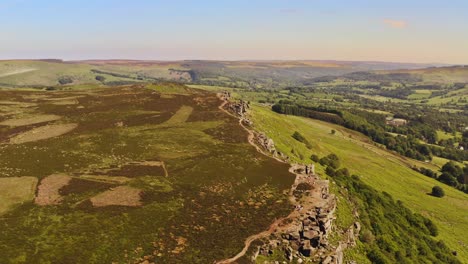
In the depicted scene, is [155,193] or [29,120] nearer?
[155,193]

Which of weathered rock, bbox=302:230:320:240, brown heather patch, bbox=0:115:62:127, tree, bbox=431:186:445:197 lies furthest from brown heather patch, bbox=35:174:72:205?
tree, bbox=431:186:445:197

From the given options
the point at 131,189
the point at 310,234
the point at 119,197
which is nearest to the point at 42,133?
the point at 131,189

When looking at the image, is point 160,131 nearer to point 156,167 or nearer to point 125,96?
point 156,167

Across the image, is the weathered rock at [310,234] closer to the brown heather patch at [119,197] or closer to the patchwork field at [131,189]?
the patchwork field at [131,189]

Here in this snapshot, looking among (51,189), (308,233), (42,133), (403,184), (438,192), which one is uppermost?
(42,133)

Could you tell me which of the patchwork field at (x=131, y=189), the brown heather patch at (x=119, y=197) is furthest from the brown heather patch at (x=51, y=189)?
the brown heather patch at (x=119, y=197)

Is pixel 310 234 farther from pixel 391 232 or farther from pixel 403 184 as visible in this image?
pixel 403 184
